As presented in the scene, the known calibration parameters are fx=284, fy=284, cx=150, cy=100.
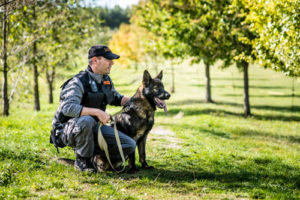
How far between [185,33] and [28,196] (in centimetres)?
1531

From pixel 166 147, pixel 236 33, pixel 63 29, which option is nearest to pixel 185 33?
pixel 236 33

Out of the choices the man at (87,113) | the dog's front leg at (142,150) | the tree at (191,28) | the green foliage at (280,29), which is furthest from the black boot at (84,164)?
the tree at (191,28)

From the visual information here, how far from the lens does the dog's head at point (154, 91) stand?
17.5 feet

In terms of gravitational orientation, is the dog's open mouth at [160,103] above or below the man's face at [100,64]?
below

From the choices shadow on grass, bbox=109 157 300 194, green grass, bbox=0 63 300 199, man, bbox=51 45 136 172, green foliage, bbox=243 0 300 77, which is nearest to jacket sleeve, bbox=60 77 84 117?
man, bbox=51 45 136 172

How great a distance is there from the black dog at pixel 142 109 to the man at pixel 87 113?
283 millimetres

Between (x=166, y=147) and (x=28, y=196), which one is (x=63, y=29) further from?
(x=28, y=196)

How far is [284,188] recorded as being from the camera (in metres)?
5.31

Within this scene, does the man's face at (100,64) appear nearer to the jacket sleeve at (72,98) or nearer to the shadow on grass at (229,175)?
the jacket sleeve at (72,98)

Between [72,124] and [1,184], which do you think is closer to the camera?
[1,184]

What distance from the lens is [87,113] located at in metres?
4.79

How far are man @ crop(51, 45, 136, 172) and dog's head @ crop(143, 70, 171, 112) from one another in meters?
0.72

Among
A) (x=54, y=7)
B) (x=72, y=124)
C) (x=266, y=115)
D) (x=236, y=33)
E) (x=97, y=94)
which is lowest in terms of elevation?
(x=266, y=115)

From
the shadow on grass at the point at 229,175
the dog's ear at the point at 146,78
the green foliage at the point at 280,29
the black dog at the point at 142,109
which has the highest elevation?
the green foliage at the point at 280,29
